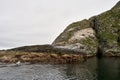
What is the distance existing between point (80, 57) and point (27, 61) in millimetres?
42772

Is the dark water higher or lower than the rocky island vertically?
lower

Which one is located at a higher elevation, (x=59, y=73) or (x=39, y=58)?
(x=39, y=58)

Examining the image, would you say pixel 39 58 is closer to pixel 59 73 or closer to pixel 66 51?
pixel 66 51

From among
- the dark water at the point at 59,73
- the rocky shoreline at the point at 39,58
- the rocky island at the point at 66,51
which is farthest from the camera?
the rocky island at the point at 66,51

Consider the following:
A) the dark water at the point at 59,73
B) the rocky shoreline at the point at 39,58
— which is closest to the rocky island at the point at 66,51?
the rocky shoreline at the point at 39,58

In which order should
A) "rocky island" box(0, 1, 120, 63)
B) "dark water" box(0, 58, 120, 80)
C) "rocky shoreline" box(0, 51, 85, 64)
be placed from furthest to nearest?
1. "rocky island" box(0, 1, 120, 63)
2. "rocky shoreline" box(0, 51, 85, 64)
3. "dark water" box(0, 58, 120, 80)

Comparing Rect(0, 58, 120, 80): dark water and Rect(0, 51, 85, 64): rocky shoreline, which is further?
Rect(0, 51, 85, 64): rocky shoreline

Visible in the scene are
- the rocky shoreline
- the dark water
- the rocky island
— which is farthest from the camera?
the rocky island

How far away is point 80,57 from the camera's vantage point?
146 meters

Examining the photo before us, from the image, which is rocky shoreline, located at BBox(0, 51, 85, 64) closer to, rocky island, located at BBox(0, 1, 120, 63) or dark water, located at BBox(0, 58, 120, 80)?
rocky island, located at BBox(0, 1, 120, 63)

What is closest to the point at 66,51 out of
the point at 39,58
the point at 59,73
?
the point at 39,58

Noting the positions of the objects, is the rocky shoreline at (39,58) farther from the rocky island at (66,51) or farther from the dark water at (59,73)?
the dark water at (59,73)

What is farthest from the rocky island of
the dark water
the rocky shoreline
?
the dark water

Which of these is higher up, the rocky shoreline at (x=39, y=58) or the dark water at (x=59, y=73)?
the rocky shoreline at (x=39, y=58)
